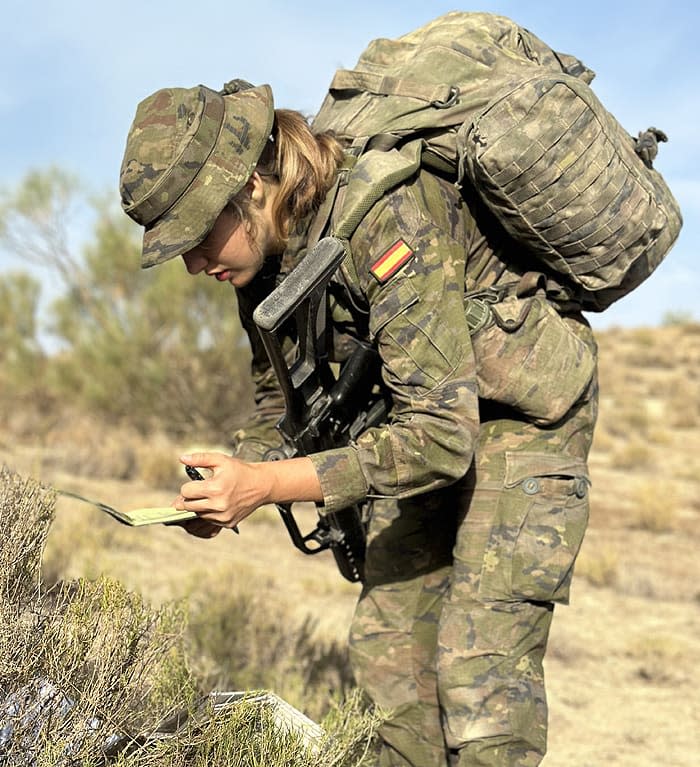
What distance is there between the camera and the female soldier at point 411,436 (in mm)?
2494

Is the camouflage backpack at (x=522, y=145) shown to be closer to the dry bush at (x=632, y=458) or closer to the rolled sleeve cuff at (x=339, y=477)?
the rolled sleeve cuff at (x=339, y=477)

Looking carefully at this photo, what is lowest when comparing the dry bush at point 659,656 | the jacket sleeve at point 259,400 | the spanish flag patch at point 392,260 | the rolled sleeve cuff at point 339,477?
the dry bush at point 659,656

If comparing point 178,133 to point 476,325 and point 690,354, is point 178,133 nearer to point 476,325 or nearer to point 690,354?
point 476,325

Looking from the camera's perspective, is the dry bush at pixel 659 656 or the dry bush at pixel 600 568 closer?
the dry bush at pixel 659 656

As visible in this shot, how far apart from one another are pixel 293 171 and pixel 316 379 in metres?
0.66

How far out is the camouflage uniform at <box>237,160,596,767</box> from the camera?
2502 mm

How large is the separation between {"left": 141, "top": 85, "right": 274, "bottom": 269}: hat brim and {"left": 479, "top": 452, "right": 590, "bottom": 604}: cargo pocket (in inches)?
44.3

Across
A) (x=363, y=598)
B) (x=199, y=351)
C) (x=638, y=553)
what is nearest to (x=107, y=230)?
(x=199, y=351)

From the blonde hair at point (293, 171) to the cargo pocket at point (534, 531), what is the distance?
3.12 ft

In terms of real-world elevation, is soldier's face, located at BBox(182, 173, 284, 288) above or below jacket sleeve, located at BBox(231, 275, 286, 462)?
above

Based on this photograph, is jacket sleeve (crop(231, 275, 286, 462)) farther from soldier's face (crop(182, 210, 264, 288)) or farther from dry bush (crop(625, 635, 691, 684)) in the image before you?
dry bush (crop(625, 635, 691, 684))

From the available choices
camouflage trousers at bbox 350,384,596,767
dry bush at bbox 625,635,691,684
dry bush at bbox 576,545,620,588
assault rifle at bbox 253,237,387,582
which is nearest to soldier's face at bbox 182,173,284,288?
assault rifle at bbox 253,237,387,582

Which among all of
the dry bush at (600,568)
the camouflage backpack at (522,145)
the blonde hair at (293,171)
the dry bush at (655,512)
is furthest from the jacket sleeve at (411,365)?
the dry bush at (655,512)

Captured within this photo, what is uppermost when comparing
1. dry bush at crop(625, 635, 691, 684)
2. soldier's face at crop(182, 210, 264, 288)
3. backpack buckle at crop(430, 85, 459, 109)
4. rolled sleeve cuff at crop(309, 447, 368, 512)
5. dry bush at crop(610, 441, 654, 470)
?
backpack buckle at crop(430, 85, 459, 109)
